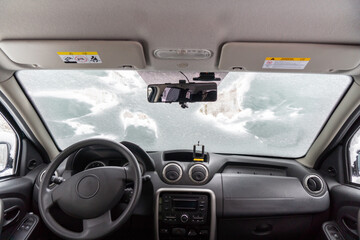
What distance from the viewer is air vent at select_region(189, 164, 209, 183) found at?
2.20m

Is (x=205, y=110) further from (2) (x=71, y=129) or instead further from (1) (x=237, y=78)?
(2) (x=71, y=129)

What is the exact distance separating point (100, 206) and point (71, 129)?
143cm

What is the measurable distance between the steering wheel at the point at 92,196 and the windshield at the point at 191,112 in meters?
0.98

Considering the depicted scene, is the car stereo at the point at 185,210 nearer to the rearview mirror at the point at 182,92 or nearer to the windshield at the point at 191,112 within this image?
the windshield at the point at 191,112

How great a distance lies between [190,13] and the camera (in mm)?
1364

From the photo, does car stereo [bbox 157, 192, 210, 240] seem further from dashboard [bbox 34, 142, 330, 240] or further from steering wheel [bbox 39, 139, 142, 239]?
steering wheel [bbox 39, 139, 142, 239]

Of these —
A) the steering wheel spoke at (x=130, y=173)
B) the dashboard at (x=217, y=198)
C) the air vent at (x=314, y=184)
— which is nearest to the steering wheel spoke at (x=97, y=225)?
the steering wheel spoke at (x=130, y=173)

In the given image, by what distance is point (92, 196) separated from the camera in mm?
1566

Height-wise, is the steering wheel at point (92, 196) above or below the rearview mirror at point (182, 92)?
below

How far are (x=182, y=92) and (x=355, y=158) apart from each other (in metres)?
1.79

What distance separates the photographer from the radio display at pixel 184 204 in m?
2.09

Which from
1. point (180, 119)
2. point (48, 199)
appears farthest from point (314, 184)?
point (48, 199)

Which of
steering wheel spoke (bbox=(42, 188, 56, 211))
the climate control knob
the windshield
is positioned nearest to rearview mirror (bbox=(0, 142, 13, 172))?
the windshield

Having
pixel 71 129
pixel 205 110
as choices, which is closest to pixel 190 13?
pixel 205 110
